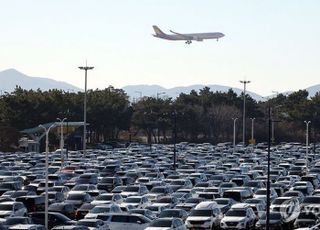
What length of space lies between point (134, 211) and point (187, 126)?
92822 millimetres

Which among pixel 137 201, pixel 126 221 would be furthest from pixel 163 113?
pixel 126 221

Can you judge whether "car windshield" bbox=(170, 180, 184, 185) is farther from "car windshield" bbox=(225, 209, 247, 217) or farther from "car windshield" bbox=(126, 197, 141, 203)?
"car windshield" bbox=(225, 209, 247, 217)

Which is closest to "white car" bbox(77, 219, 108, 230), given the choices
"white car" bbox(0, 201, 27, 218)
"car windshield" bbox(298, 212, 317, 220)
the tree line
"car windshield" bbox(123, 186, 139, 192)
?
"white car" bbox(0, 201, 27, 218)

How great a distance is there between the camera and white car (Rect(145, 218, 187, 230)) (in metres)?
31.9

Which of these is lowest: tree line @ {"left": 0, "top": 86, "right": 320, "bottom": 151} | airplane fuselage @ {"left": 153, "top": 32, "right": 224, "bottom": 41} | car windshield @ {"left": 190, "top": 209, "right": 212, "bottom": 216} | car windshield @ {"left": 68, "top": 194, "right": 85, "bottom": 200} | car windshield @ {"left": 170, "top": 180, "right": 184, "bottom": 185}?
car windshield @ {"left": 190, "top": 209, "right": 212, "bottom": 216}

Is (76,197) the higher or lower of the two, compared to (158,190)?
lower

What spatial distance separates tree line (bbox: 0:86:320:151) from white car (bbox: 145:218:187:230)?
73920mm

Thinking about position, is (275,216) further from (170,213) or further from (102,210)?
(102,210)

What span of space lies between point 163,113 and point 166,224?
94.6 m

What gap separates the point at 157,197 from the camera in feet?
146

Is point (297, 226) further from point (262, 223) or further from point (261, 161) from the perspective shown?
point (261, 161)

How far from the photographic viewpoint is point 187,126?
128625 millimetres

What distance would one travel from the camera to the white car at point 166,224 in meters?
31.9

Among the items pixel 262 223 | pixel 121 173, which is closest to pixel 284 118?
pixel 121 173
